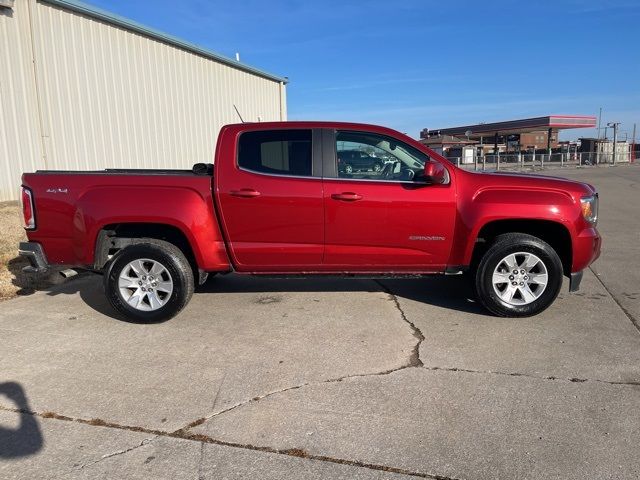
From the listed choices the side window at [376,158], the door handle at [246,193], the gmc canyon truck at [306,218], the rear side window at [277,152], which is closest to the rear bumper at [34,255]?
the gmc canyon truck at [306,218]

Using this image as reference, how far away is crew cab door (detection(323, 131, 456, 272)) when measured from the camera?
4.91 m

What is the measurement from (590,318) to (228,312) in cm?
360

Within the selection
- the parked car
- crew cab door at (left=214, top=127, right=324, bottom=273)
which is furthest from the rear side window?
the parked car

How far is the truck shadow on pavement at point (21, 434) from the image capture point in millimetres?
2914

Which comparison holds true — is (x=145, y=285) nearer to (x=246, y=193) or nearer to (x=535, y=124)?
(x=246, y=193)

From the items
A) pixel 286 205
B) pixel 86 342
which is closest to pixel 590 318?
pixel 286 205

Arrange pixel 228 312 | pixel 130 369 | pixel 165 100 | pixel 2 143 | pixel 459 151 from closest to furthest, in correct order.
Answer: pixel 130 369 → pixel 228 312 → pixel 2 143 → pixel 165 100 → pixel 459 151

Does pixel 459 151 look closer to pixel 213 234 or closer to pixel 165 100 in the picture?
pixel 165 100

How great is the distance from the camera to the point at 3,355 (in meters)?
4.25

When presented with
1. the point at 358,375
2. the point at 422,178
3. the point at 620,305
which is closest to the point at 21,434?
the point at 358,375

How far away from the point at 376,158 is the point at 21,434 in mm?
3612

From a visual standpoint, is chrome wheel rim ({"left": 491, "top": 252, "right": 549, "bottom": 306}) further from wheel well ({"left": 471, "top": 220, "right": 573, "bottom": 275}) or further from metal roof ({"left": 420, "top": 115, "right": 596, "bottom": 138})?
metal roof ({"left": 420, "top": 115, "right": 596, "bottom": 138})

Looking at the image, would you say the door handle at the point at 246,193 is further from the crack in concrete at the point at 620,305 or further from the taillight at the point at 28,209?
the crack in concrete at the point at 620,305

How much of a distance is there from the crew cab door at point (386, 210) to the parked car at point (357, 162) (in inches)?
0.9
